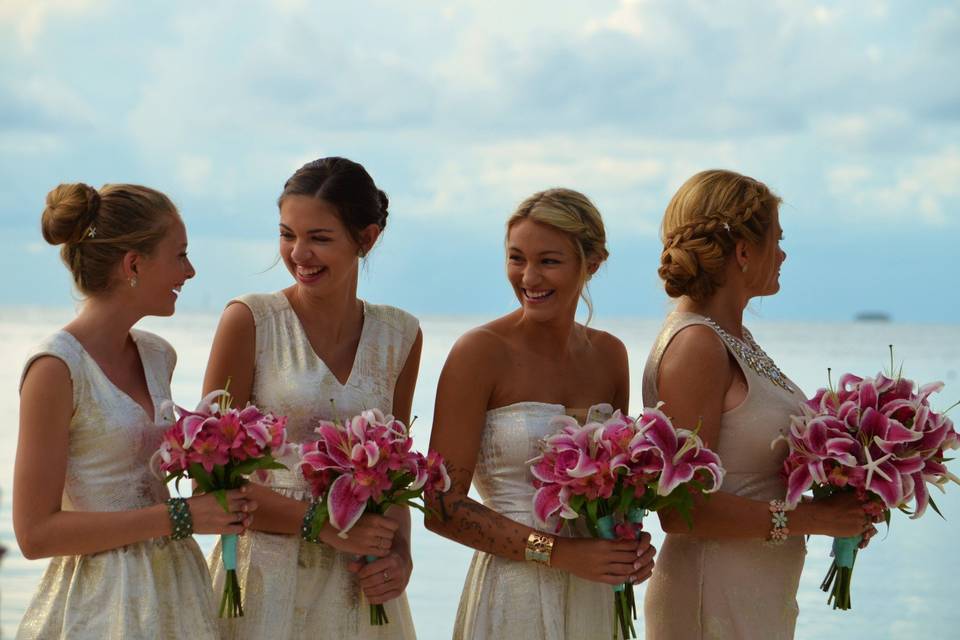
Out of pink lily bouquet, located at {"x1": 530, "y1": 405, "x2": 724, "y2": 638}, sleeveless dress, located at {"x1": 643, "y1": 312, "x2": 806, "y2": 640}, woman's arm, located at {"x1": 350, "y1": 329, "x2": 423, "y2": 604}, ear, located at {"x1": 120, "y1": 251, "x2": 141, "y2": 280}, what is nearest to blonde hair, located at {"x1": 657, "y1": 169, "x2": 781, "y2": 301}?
sleeveless dress, located at {"x1": 643, "y1": 312, "x2": 806, "y2": 640}

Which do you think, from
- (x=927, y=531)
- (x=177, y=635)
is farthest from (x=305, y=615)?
(x=927, y=531)

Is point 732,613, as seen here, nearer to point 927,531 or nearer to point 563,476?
point 563,476

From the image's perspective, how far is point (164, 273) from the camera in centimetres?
439

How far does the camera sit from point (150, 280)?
14.3 feet

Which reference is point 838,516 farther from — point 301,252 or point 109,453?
point 109,453

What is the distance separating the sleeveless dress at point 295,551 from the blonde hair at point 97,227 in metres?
0.58

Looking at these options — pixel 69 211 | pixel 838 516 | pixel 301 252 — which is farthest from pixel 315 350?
pixel 838 516

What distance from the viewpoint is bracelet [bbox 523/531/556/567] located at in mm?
4582

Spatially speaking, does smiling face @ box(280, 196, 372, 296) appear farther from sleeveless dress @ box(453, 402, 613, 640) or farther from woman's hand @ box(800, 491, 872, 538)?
woman's hand @ box(800, 491, 872, 538)

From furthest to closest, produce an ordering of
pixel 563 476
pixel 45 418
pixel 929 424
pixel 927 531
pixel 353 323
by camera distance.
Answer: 1. pixel 927 531
2. pixel 353 323
3. pixel 929 424
4. pixel 563 476
5. pixel 45 418

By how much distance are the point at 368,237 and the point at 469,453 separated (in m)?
0.91

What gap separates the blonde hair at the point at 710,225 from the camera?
4.81m

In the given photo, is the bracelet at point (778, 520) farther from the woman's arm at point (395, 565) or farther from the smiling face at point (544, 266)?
the woman's arm at point (395, 565)

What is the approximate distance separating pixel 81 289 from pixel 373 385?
1.11m
